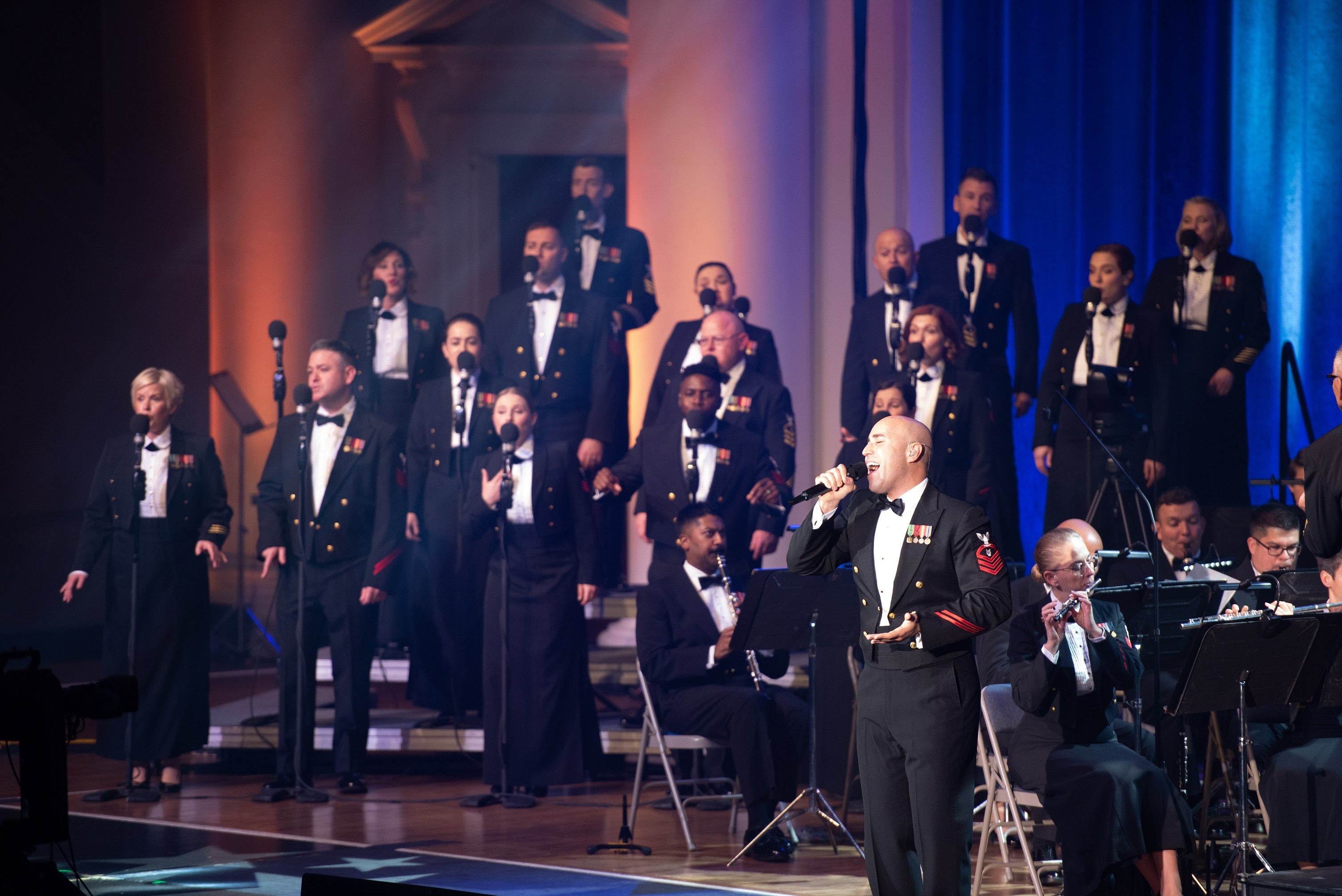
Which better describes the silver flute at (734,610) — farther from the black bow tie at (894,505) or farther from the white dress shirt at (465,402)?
the black bow tie at (894,505)

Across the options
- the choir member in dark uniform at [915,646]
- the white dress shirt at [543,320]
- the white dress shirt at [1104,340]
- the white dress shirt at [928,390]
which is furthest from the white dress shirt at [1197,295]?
the choir member in dark uniform at [915,646]

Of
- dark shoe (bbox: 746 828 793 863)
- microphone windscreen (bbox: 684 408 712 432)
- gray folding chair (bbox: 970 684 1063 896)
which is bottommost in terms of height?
dark shoe (bbox: 746 828 793 863)

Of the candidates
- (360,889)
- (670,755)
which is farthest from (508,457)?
(360,889)

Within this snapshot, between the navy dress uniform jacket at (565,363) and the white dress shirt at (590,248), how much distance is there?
48 centimetres

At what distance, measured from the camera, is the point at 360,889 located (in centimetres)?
337

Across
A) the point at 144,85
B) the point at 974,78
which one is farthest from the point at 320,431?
the point at 144,85

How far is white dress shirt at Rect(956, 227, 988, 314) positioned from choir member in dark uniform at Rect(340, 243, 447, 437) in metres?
2.69

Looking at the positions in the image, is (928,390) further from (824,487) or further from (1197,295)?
(824,487)

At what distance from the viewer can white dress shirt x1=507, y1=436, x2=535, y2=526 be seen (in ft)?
22.1

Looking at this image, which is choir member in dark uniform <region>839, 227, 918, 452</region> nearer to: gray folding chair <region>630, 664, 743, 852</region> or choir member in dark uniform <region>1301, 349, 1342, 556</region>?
gray folding chair <region>630, 664, 743, 852</region>

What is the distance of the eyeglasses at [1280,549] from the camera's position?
18.6 feet

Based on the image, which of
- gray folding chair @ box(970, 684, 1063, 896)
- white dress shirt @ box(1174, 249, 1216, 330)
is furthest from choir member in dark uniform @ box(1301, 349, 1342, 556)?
white dress shirt @ box(1174, 249, 1216, 330)

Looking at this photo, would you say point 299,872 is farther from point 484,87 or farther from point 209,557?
point 484,87

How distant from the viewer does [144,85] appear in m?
11.2
